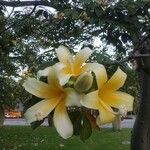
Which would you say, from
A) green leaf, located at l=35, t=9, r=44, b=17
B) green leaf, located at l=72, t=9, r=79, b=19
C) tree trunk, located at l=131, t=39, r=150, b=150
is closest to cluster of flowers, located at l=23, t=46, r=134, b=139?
green leaf, located at l=72, t=9, r=79, b=19

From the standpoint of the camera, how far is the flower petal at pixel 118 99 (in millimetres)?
1193

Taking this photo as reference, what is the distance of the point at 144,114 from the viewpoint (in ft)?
19.1

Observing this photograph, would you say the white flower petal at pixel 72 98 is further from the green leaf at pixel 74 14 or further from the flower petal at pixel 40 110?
the green leaf at pixel 74 14

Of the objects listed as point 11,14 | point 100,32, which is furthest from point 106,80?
point 11,14

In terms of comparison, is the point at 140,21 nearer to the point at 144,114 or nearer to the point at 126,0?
the point at 126,0

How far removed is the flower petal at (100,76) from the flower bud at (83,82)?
3cm

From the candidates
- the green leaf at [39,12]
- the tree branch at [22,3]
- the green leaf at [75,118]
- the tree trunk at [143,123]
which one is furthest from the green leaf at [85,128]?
the green leaf at [39,12]

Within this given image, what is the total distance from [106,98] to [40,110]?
0.15m

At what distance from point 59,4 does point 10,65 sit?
265 inches

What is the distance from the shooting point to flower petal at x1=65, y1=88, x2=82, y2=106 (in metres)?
1.16

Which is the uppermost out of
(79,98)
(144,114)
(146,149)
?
(79,98)

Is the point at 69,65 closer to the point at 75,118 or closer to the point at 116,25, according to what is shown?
the point at 75,118

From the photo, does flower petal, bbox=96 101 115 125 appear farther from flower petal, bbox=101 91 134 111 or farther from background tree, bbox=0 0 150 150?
background tree, bbox=0 0 150 150

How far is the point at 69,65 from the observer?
1.23 meters
